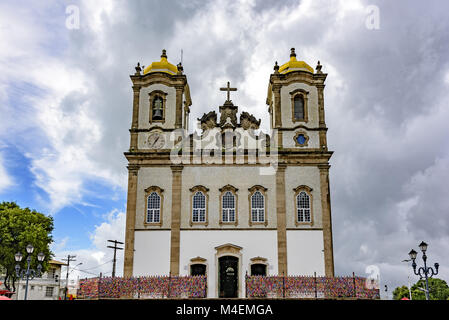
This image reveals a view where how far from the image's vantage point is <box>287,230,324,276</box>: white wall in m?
25.5

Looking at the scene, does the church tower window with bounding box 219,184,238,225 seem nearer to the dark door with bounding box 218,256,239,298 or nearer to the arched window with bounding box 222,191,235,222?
the arched window with bounding box 222,191,235,222

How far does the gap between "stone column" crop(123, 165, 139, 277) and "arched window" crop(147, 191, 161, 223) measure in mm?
895

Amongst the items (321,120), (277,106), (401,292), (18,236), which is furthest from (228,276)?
(401,292)

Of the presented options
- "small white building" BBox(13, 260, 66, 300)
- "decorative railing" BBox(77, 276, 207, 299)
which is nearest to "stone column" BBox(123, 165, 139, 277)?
"decorative railing" BBox(77, 276, 207, 299)

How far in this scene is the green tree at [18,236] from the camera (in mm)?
34000

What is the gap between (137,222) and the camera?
87.5 ft

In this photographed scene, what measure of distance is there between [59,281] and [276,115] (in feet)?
137

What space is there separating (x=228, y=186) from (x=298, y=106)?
739cm

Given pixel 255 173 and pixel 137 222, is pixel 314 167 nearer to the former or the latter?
pixel 255 173

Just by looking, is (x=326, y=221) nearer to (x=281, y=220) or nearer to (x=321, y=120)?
(x=281, y=220)

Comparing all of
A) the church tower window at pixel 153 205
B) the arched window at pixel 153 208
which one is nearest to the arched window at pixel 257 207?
the church tower window at pixel 153 205

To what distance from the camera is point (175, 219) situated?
26.5 meters

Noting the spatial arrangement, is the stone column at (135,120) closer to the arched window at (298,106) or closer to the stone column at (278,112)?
the stone column at (278,112)

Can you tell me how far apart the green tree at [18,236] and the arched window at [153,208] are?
12.7 metres
